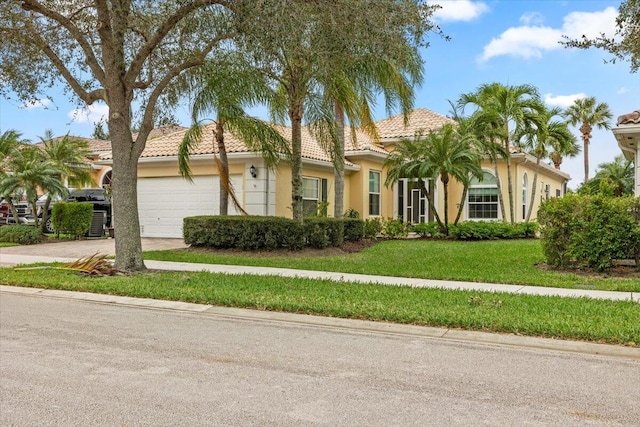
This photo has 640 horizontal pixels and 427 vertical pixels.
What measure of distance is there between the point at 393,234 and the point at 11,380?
59.7 feet

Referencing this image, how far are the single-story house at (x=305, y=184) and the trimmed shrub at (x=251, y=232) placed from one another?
9.49 feet

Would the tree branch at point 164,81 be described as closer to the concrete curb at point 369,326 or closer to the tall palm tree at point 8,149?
the concrete curb at point 369,326

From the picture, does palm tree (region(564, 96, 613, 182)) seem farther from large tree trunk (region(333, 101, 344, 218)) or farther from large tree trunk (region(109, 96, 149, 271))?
large tree trunk (region(109, 96, 149, 271))

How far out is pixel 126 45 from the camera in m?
14.1

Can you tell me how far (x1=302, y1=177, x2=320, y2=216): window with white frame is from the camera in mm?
21703

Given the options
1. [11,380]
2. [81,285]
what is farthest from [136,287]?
[11,380]

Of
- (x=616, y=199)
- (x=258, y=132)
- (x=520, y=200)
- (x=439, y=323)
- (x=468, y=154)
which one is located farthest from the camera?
(x=520, y=200)

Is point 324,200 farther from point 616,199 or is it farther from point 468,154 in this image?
point 616,199

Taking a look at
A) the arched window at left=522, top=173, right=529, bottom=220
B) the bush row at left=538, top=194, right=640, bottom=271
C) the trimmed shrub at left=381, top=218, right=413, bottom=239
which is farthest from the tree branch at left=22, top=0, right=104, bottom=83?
the arched window at left=522, top=173, right=529, bottom=220

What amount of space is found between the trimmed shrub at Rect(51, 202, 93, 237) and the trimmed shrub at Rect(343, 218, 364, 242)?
998 cm

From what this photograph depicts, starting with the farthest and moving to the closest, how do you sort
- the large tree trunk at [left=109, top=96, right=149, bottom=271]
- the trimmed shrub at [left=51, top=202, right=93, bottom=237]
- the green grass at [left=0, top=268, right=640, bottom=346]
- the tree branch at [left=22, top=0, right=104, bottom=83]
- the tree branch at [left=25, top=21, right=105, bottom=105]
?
the trimmed shrub at [left=51, top=202, right=93, bottom=237] < the tree branch at [left=25, top=21, right=105, bottom=105] < the large tree trunk at [left=109, top=96, right=149, bottom=271] < the tree branch at [left=22, top=0, right=104, bottom=83] < the green grass at [left=0, top=268, right=640, bottom=346]

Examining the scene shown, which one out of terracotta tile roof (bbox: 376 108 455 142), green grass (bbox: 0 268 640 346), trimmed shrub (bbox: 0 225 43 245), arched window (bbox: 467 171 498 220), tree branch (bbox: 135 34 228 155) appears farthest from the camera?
terracotta tile roof (bbox: 376 108 455 142)

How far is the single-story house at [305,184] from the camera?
66.5ft

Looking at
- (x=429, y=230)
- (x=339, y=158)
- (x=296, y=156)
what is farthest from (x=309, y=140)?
(x=296, y=156)
